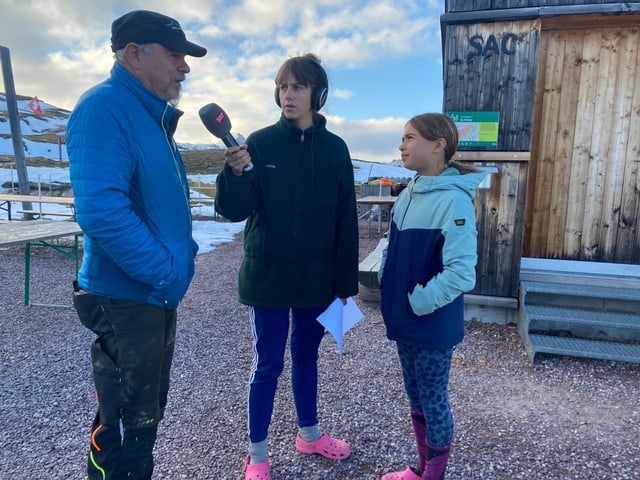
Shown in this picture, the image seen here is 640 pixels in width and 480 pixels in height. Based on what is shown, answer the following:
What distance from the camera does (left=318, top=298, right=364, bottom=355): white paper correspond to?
2.31 meters

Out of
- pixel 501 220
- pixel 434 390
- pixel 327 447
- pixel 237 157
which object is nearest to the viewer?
pixel 237 157

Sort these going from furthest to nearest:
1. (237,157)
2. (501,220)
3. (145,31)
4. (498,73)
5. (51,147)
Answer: (51,147)
(501,220)
(498,73)
(237,157)
(145,31)

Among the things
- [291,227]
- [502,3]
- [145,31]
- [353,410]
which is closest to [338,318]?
[291,227]

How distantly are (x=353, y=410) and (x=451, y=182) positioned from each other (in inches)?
69.7

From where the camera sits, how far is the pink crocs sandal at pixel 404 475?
2350mm

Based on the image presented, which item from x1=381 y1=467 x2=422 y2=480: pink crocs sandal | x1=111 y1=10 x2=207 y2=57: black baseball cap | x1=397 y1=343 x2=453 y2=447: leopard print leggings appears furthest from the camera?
x1=381 y1=467 x2=422 y2=480: pink crocs sandal

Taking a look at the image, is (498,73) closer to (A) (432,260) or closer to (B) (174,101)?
(A) (432,260)

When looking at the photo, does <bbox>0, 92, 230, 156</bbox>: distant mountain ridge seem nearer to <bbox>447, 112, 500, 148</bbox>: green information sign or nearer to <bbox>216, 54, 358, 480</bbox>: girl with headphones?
<bbox>447, 112, 500, 148</bbox>: green information sign

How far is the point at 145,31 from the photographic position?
5.42 feet

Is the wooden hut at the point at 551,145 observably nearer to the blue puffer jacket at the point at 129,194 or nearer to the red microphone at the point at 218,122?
the red microphone at the point at 218,122

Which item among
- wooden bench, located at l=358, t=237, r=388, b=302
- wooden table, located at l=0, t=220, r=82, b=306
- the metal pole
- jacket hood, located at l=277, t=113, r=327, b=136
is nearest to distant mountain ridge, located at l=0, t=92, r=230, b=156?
the metal pole

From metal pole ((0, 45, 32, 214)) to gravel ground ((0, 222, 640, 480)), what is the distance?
740cm

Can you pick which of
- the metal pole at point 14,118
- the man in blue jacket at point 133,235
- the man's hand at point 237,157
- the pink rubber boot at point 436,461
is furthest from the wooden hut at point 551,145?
the metal pole at point 14,118

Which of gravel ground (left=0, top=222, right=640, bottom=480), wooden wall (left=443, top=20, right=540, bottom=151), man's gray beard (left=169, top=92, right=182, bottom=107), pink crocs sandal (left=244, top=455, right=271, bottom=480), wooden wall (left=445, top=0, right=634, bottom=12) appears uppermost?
wooden wall (left=445, top=0, right=634, bottom=12)
